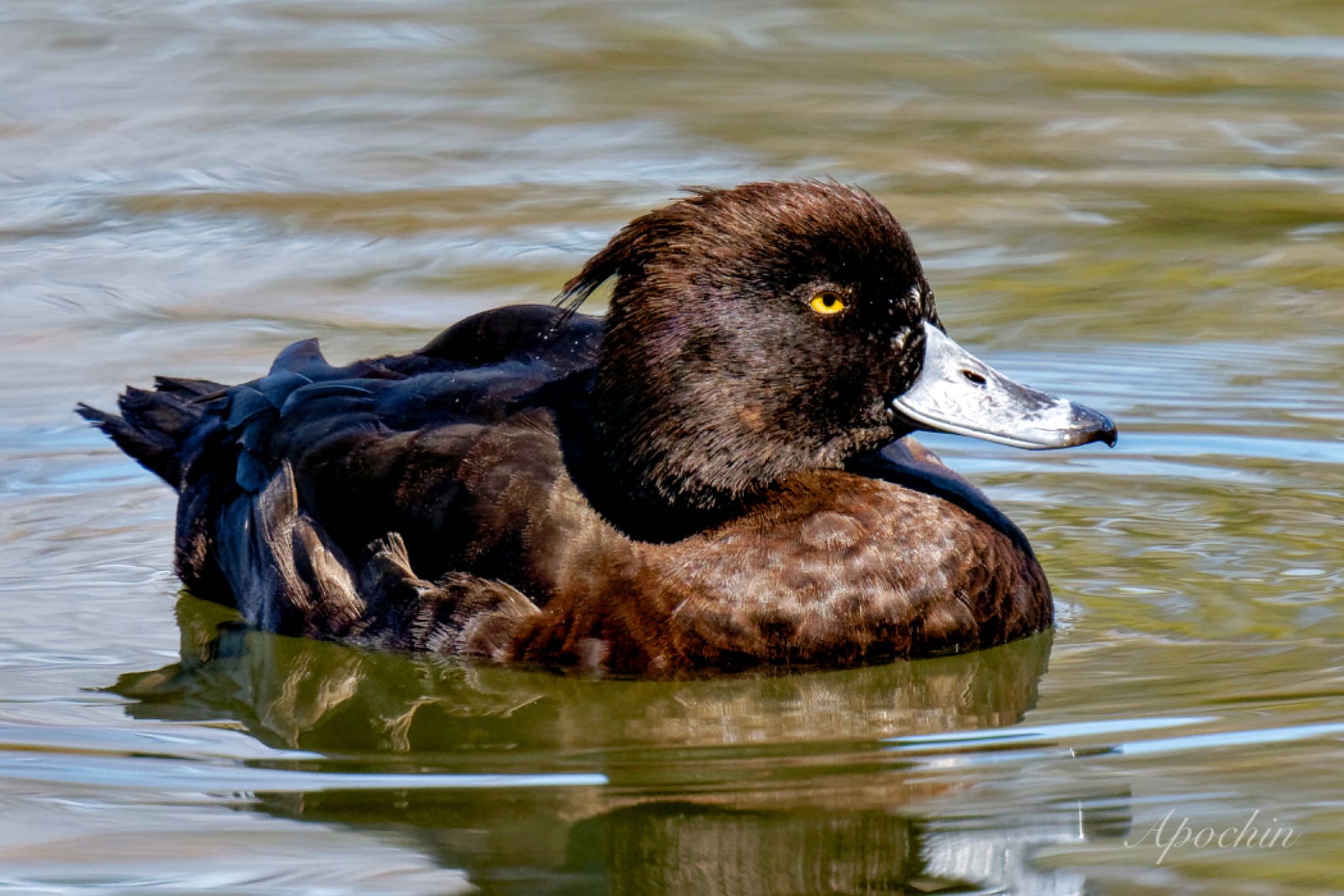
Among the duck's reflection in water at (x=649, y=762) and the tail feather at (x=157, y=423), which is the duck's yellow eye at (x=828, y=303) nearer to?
the duck's reflection in water at (x=649, y=762)

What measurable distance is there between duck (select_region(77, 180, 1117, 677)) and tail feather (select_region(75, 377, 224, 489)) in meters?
1.22

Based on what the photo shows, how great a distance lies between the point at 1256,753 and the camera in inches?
189

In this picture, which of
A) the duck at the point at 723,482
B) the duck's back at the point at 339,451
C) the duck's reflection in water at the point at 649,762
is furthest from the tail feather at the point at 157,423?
the duck at the point at 723,482

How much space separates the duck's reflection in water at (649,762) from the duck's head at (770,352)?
0.59 m

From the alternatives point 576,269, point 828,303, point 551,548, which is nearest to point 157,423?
point 551,548

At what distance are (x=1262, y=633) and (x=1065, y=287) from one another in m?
3.79

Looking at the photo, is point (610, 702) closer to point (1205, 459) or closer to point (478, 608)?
point (478, 608)

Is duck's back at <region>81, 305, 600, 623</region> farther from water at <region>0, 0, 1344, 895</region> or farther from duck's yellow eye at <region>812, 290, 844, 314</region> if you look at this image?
duck's yellow eye at <region>812, 290, 844, 314</region>

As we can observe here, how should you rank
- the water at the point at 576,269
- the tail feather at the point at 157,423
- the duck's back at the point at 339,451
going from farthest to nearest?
the tail feather at the point at 157,423 → the duck's back at the point at 339,451 → the water at the point at 576,269

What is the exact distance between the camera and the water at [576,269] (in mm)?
4555

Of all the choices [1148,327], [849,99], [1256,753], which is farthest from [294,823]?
[849,99]

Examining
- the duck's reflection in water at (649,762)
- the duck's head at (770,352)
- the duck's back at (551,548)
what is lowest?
the duck's reflection in water at (649,762)

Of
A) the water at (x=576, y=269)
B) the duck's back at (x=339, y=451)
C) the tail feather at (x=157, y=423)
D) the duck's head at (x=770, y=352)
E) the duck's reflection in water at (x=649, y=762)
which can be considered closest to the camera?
the duck's reflection in water at (x=649, y=762)

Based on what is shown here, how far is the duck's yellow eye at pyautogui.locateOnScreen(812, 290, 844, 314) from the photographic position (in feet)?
18.7
